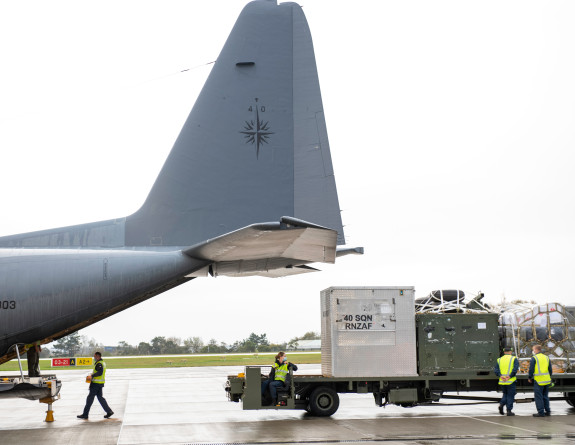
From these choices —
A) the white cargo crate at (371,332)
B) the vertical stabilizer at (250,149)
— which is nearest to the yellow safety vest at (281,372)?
the white cargo crate at (371,332)

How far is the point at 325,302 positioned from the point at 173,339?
2825 inches

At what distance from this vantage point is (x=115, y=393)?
2303 centimetres

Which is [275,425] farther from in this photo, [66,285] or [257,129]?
[257,129]

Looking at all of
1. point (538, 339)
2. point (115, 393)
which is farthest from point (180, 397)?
point (538, 339)

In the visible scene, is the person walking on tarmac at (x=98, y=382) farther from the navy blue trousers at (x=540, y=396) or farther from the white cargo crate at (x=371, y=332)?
the navy blue trousers at (x=540, y=396)

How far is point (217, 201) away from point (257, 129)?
67.4 inches

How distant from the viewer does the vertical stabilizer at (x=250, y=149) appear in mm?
13289

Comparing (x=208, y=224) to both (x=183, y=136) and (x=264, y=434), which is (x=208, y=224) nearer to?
(x=183, y=136)

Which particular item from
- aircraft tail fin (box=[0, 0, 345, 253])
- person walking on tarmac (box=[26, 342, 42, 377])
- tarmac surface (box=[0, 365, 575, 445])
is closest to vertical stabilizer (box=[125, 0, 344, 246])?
aircraft tail fin (box=[0, 0, 345, 253])

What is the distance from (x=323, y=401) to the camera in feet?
48.3

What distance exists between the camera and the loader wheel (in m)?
14.6

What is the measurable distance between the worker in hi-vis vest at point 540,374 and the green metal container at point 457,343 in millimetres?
920

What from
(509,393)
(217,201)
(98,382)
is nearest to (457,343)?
(509,393)

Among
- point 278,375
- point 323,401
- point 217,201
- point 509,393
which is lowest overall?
point 323,401
